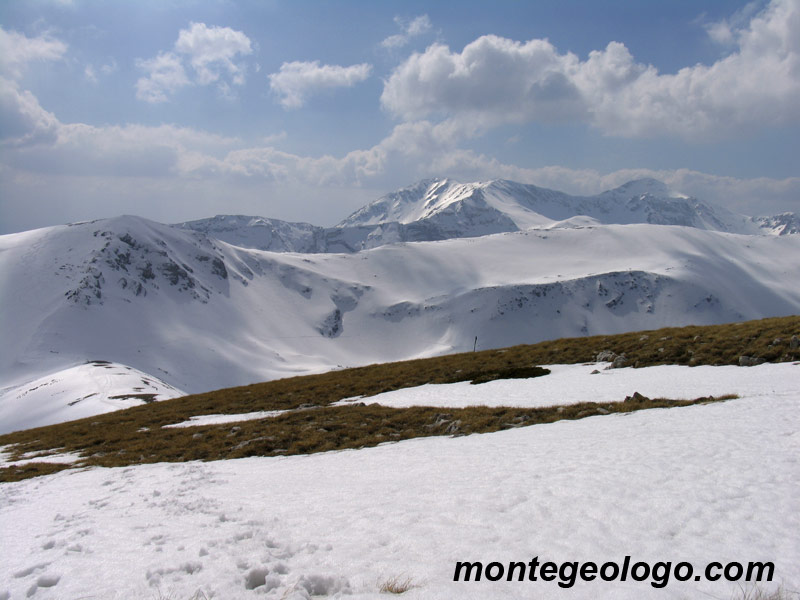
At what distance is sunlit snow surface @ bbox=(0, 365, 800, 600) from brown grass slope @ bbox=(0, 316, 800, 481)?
3398 mm

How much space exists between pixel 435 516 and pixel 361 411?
15724mm

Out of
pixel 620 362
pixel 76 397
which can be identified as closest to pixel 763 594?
pixel 620 362

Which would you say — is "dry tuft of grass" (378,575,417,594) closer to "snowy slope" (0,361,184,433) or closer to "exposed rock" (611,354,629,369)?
"exposed rock" (611,354,629,369)

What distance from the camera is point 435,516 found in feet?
29.7

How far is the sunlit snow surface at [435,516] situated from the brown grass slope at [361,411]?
340 cm

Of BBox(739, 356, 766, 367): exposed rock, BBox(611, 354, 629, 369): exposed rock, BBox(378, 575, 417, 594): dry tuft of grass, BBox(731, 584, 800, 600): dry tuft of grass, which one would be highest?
BBox(378, 575, 417, 594): dry tuft of grass

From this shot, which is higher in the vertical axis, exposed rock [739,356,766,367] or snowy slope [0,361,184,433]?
snowy slope [0,361,184,433]

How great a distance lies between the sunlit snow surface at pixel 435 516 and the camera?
22.7 ft

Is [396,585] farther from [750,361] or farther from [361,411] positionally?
[750,361]

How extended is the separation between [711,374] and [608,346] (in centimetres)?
1063

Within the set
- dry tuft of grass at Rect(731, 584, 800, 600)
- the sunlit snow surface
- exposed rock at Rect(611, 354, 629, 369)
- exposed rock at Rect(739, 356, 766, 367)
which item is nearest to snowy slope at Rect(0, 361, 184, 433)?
the sunlit snow surface

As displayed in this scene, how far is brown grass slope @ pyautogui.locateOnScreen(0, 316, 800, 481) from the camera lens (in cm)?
1916

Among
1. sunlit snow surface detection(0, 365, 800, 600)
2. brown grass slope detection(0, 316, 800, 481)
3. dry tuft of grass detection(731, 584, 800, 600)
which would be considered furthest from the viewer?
brown grass slope detection(0, 316, 800, 481)

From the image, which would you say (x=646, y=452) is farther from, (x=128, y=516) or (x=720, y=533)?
(x=128, y=516)
